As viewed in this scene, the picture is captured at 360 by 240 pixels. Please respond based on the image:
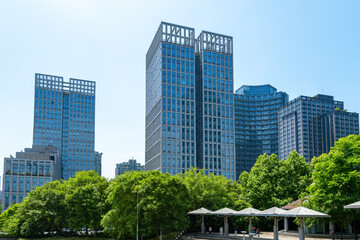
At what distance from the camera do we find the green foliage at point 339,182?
3897 centimetres

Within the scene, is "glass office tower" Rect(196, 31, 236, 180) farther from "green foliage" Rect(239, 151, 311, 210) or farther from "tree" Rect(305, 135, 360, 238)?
"tree" Rect(305, 135, 360, 238)

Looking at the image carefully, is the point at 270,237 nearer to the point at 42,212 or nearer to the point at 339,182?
the point at 339,182

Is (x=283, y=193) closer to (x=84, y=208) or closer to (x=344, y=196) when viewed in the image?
(x=344, y=196)

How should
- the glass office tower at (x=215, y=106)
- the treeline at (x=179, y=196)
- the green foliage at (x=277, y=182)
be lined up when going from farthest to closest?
the glass office tower at (x=215, y=106), the green foliage at (x=277, y=182), the treeline at (x=179, y=196)

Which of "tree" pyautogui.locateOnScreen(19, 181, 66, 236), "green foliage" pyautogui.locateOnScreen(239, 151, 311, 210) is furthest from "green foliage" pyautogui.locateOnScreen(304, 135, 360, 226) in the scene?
"tree" pyautogui.locateOnScreen(19, 181, 66, 236)

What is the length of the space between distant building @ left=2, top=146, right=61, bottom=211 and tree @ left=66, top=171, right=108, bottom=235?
9803 centimetres

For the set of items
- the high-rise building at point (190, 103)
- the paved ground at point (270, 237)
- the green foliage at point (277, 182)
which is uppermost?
the high-rise building at point (190, 103)

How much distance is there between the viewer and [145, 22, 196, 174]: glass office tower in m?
138

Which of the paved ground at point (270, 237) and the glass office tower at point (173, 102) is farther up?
the glass office tower at point (173, 102)

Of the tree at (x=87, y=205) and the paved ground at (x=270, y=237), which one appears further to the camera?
the tree at (x=87, y=205)

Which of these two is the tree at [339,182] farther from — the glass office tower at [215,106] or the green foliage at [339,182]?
the glass office tower at [215,106]

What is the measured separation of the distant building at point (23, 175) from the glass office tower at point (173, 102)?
1861 inches

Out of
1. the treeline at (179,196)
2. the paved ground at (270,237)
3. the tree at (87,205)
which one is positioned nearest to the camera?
the treeline at (179,196)

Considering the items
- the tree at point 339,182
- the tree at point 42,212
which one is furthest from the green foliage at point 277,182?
the tree at point 42,212
